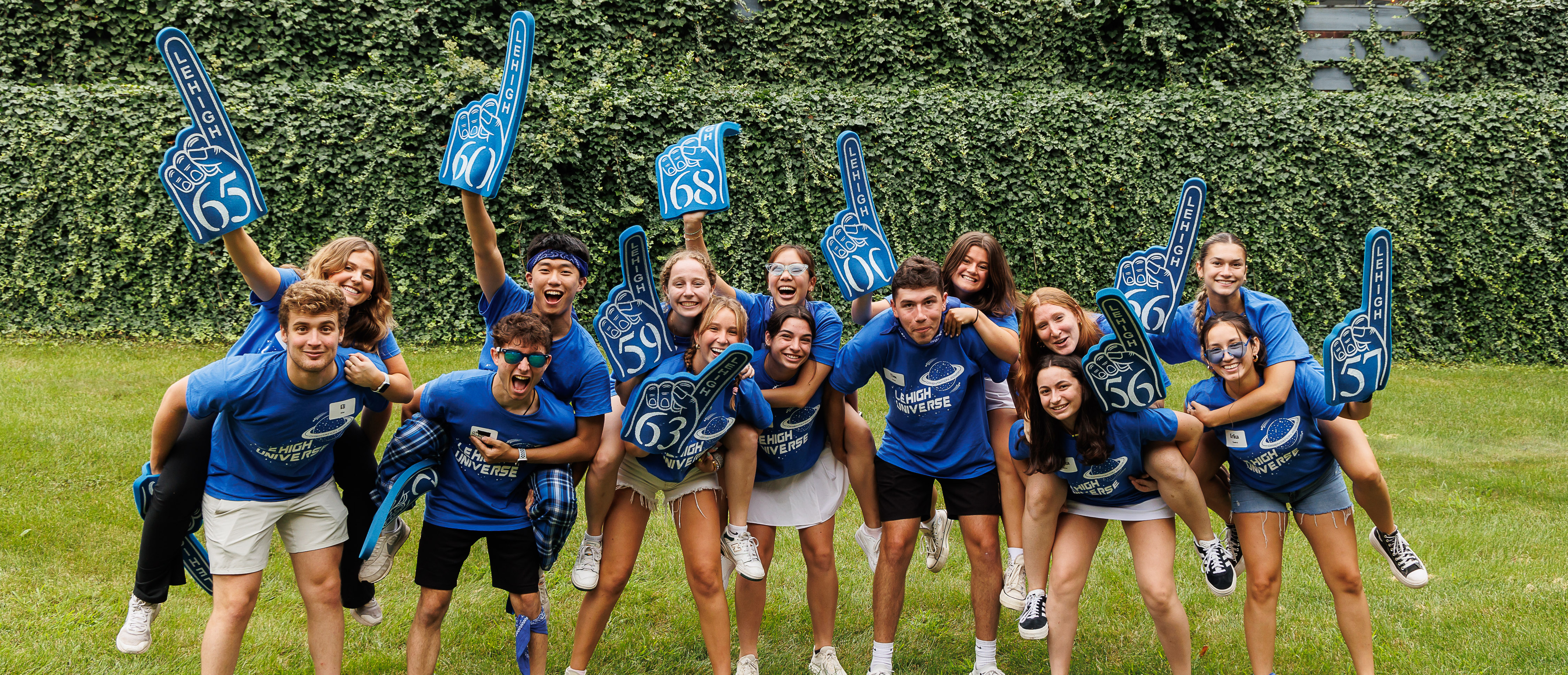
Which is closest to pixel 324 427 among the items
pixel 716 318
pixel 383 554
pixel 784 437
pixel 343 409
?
pixel 343 409

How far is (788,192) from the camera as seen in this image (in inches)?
375

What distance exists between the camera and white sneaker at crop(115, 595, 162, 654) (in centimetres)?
346

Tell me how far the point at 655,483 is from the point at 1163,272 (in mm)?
2288

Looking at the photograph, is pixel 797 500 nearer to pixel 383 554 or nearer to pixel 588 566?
pixel 588 566

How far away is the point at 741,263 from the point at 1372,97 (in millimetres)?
6702

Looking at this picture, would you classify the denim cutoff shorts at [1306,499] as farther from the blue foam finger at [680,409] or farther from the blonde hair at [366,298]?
the blonde hair at [366,298]

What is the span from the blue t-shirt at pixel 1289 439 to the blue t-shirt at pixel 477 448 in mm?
2527

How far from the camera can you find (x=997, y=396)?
4.13 meters

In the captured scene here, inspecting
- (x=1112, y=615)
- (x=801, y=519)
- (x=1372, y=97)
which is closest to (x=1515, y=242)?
(x=1372, y=97)

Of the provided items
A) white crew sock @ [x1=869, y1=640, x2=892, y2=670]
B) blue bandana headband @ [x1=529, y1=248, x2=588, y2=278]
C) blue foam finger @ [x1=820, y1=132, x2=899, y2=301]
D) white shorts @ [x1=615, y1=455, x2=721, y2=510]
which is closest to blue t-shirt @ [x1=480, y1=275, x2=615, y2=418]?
blue bandana headband @ [x1=529, y1=248, x2=588, y2=278]

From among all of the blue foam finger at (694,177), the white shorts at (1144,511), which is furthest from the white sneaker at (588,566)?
the white shorts at (1144,511)

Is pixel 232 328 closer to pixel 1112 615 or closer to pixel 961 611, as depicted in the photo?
pixel 961 611

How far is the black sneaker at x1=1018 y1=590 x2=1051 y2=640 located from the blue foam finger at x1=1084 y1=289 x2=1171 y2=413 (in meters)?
0.84

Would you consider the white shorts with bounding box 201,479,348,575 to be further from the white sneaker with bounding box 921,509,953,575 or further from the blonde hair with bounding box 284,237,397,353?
the white sneaker with bounding box 921,509,953,575
